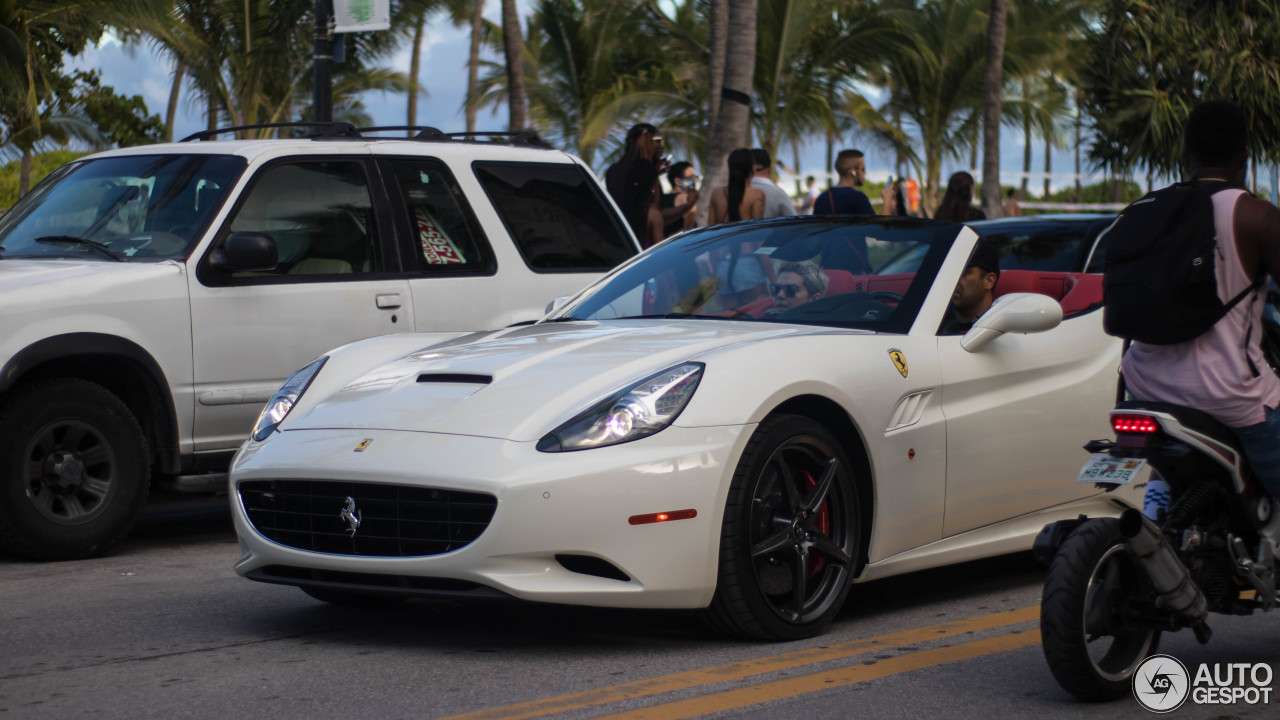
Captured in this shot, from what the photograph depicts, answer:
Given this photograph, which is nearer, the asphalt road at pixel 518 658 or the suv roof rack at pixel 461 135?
the asphalt road at pixel 518 658

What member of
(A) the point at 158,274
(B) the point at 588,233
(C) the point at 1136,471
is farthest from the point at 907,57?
(C) the point at 1136,471

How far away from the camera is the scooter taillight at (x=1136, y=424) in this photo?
442 centimetres

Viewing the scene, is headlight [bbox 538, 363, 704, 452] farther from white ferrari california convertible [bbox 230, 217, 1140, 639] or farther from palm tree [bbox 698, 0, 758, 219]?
palm tree [bbox 698, 0, 758, 219]

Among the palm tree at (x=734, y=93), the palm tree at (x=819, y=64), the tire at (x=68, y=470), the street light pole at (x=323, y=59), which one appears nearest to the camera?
the tire at (x=68, y=470)

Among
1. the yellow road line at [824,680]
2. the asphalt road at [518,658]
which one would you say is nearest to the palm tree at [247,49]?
the asphalt road at [518,658]

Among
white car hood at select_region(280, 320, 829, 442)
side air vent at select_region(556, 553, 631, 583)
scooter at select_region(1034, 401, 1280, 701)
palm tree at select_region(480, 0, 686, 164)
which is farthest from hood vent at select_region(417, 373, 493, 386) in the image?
palm tree at select_region(480, 0, 686, 164)

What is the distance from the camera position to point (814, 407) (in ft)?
17.5

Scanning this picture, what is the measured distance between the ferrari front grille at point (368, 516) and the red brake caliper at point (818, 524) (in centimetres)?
110

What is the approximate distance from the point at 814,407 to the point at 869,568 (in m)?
0.59

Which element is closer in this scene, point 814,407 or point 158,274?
point 814,407

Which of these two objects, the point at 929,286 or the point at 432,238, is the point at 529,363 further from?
the point at 432,238

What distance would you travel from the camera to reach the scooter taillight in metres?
4.42

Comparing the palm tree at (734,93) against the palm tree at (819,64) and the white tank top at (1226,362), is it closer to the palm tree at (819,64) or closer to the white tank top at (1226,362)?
the white tank top at (1226,362)

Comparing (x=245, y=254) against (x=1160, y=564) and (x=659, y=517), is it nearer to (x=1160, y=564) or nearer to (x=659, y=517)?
(x=659, y=517)
